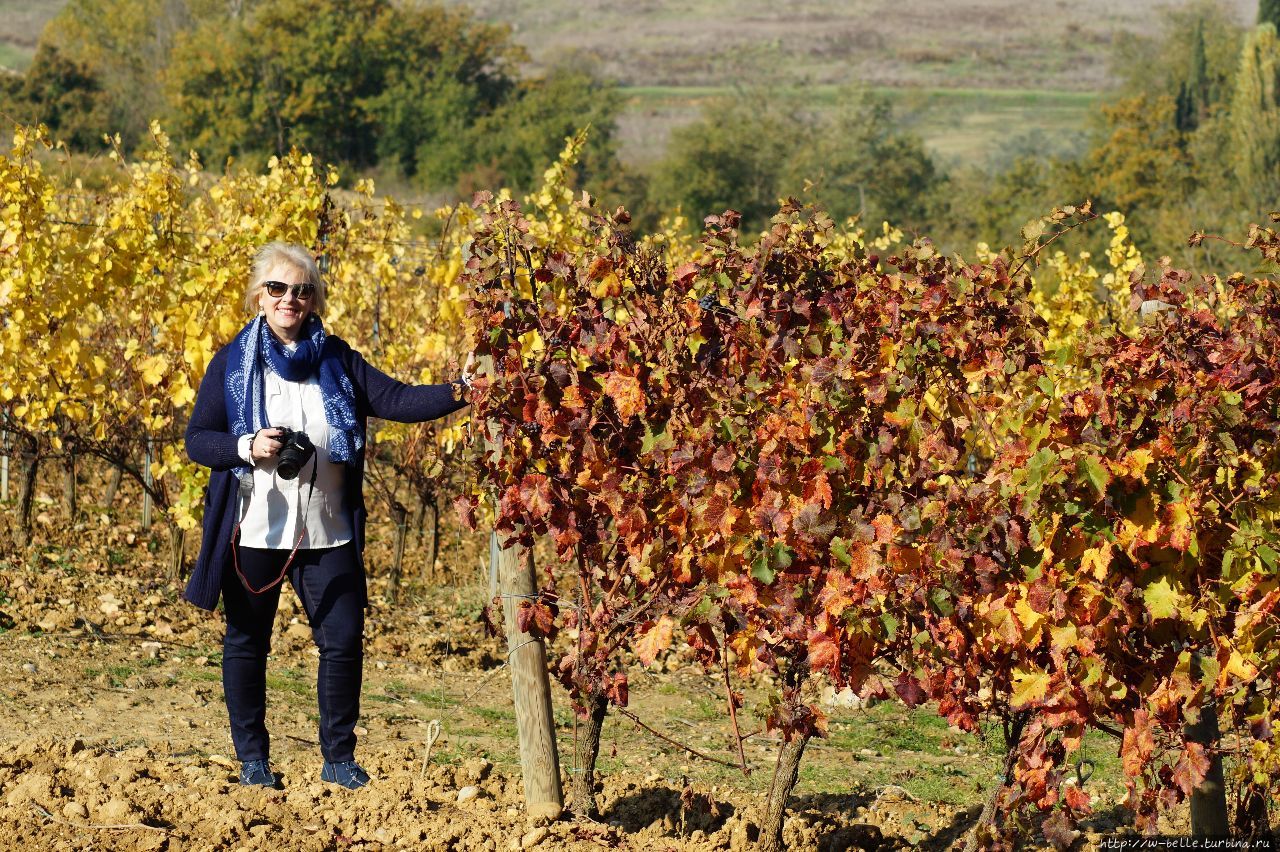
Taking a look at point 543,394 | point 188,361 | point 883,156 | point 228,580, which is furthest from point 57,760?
point 883,156

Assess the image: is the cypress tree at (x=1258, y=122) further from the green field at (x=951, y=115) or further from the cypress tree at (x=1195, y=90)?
the green field at (x=951, y=115)

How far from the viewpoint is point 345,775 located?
353 centimetres

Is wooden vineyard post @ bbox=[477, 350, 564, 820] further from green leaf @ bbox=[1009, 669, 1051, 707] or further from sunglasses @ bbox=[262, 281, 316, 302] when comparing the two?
green leaf @ bbox=[1009, 669, 1051, 707]

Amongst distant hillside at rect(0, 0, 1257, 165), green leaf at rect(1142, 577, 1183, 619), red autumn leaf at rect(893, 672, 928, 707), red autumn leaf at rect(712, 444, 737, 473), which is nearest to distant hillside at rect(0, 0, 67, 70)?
distant hillside at rect(0, 0, 1257, 165)

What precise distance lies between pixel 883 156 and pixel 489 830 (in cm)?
4626

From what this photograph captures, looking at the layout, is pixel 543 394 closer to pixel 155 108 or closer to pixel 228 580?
pixel 228 580

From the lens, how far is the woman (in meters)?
3.38

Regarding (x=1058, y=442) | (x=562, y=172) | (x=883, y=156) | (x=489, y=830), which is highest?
(x=883, y=156)

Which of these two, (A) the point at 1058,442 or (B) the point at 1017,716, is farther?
(B) the point at 1017,716

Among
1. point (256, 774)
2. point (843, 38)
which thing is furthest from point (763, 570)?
point (843, 38)

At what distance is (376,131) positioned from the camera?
161ft

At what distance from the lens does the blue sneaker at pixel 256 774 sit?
352 cm

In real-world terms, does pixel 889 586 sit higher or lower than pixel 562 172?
lower

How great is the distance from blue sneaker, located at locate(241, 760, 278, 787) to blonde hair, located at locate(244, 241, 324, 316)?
1.10 m
